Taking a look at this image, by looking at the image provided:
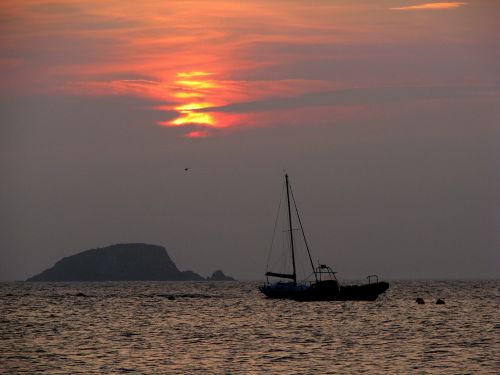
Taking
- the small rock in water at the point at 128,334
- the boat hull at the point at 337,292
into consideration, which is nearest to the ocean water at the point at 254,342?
the small rock in water at the point at 128,334

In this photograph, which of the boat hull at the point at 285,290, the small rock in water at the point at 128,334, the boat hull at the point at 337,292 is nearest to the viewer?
the small rock in water at the point at 128,334

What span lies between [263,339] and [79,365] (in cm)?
2191

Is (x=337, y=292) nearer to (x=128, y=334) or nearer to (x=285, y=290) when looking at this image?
(x=285, y=290)

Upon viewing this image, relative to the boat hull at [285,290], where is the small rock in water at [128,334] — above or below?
below

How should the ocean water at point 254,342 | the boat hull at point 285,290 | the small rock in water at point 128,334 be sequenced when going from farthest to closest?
the boat hull at point 285,290, the small rock in water at point 128,334, the ocean water at point 254,342

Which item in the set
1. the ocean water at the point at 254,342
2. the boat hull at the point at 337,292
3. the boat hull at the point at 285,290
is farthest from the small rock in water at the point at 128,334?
the boat hull at the point at 285,290

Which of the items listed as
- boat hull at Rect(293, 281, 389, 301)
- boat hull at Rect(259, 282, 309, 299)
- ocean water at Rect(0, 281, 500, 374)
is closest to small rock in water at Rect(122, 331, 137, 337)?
ocean water at Rect(0, 281, 500, 374)

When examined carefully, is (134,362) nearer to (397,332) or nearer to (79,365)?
(79,365)

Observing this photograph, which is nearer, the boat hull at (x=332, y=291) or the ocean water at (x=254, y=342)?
the ocean water at (x=254, y=342)

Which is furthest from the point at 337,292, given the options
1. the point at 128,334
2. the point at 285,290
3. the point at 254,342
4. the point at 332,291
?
the point at 254,342

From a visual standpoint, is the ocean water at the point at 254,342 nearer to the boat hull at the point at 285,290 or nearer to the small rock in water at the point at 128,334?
the small rock in water at the point at 128,334

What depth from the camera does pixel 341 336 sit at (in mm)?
80125

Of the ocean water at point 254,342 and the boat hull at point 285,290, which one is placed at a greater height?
the boat hull at point 285,290

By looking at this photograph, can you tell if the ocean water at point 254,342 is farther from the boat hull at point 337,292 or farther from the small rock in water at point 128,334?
the boat hull at point 337,292
